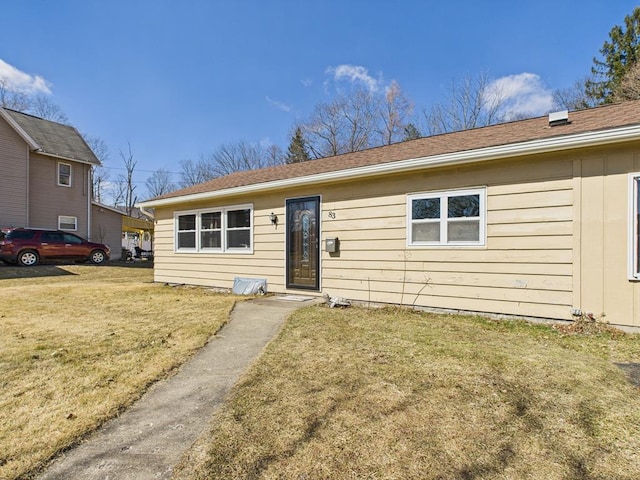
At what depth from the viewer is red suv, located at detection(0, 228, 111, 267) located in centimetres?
1289

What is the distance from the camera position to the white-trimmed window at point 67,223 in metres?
17.0

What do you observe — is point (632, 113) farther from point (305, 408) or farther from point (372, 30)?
point (372, 30)

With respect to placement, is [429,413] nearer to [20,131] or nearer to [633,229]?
[633,229]

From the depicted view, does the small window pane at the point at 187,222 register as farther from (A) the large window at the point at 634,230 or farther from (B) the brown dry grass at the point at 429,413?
(A) the large window at the point at 634,230

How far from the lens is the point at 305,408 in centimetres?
245

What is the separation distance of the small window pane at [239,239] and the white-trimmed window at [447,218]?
3.94 m

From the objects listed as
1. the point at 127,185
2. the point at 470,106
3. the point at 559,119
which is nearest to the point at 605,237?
the point at 559,119

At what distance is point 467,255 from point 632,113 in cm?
296

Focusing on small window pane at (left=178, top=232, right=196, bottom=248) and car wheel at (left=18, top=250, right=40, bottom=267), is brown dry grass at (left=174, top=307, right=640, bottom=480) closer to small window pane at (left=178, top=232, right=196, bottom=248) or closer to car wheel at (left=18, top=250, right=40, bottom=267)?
small window pane at (left=178, top=232, right=196, bottom=248)

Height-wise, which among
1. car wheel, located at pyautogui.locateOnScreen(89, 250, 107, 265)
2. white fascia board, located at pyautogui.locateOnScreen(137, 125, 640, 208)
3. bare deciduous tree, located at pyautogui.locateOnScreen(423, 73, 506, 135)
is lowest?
car wheel, located at pyautogui.locateOnScreen(89, 250, 107, 265)

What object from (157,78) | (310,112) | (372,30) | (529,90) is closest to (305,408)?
(157,78)

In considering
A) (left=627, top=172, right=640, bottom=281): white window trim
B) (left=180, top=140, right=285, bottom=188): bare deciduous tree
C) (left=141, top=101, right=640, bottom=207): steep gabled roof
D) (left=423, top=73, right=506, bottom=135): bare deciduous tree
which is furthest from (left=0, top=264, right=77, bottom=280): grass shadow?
(left=423, top=73, right=506, bottom=135): bare deciduous tree

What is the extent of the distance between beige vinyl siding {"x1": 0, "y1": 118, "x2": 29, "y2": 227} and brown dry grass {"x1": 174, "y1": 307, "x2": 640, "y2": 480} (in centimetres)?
1709

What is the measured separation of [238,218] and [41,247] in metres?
10.2
